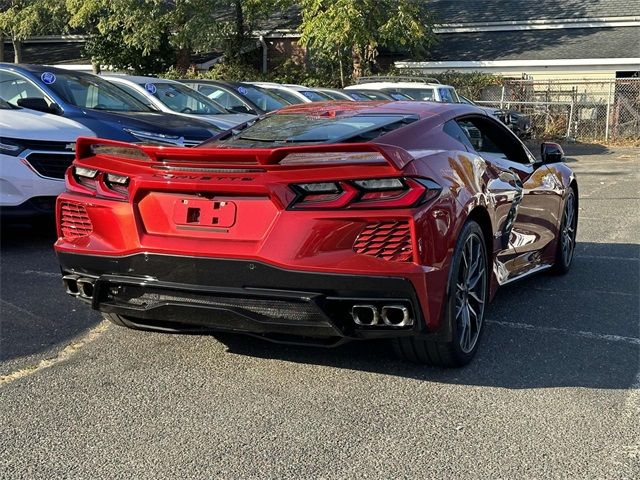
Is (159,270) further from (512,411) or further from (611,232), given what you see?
(611,232)

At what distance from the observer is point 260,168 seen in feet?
12.6

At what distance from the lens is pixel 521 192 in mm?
5426

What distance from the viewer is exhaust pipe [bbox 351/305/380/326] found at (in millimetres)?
3777

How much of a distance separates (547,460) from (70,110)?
648cm

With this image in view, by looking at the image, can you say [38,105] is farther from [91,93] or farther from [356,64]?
[356,64]

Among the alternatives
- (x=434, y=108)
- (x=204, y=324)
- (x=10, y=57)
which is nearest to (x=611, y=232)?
(x=434, y=108)

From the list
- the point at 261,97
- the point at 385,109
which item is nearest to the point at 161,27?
the point at 261,97

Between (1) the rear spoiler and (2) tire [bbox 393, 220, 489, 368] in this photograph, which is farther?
(2) tire [bbox 393, 220, 489, 368]

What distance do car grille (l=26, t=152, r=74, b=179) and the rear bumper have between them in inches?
138

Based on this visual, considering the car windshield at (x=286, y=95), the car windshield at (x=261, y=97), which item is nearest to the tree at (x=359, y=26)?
the car windshield at (x=286, y=95)

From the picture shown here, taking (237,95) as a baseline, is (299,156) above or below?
above

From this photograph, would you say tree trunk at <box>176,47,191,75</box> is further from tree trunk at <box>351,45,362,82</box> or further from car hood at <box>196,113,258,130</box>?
car hood at <box>196,113,258,130</box>

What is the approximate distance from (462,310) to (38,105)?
5564 mm

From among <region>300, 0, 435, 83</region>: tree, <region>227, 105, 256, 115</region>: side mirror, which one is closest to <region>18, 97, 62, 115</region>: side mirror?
<region>227, 105, 256, 115</region>: side mirror
